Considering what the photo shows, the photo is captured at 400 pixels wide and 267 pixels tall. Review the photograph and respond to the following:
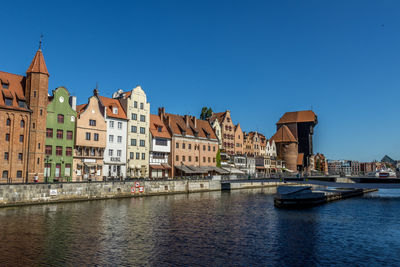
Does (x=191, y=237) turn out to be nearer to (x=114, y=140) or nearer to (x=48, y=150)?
(x=48, y=150)

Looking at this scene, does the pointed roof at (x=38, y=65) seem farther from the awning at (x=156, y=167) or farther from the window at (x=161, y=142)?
the awning at (x=156, y=167)

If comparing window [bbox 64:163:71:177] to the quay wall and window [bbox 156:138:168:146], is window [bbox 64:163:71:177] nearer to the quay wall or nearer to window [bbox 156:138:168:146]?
the quay wall

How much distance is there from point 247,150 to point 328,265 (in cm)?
9850

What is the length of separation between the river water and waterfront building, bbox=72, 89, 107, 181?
1948 cm

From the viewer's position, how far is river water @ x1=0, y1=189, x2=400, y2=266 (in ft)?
72.7

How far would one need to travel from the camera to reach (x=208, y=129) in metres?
99.9

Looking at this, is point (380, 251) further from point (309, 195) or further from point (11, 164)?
point (11, 164)

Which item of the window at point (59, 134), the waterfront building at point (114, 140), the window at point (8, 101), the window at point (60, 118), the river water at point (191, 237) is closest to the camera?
the river water at point (191, 237)

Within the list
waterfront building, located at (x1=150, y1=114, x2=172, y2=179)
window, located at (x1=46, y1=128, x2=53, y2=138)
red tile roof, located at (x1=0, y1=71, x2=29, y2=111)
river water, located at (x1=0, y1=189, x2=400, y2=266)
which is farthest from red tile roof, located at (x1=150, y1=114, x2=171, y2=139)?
river water, located at (x1=0, y1=189, x2=400, y2=266)

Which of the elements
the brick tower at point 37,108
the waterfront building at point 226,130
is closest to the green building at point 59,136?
the brick tower at point 37,108

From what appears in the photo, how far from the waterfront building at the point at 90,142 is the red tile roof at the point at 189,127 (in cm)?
2166

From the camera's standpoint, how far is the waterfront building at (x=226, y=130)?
10600 centimetres

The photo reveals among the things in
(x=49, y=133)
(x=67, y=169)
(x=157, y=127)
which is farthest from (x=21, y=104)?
(x=157, y=127)

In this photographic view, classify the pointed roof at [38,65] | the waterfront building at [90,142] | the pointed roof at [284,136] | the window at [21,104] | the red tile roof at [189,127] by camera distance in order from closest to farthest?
the window at [21,104] → the pointed roof at [38,65] → the waterfront building at [90,142] → the red tile roof at [189,127] → the pointed roof at [284,136]
